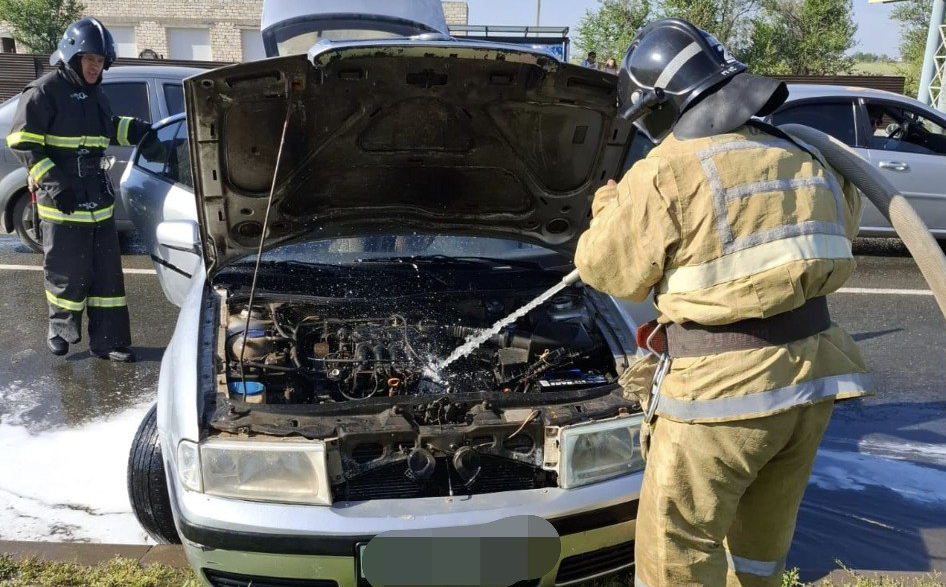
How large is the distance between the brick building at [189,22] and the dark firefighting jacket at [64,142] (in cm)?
3050

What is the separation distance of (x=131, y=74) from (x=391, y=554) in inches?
261

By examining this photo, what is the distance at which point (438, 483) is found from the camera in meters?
Answer: 2.54

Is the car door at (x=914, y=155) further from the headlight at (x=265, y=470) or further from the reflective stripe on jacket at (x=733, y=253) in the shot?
the headlight at (x=265, y=470)

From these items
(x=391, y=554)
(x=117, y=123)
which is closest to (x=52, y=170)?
(x=117, y=123)

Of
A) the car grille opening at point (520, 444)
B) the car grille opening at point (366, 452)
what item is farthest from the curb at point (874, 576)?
the car grille opening at point (366, 452)

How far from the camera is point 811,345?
207cm

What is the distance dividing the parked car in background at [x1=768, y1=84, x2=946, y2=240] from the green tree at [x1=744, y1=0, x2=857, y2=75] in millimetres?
20032

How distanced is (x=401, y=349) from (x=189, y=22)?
35.2 meters

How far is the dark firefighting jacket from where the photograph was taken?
4.74 m

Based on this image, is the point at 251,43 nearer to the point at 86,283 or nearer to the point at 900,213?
the point at 86,283

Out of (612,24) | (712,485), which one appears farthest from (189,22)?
(712,485)

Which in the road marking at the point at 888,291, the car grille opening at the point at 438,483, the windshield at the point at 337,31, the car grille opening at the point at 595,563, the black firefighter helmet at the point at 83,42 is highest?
the windshield at the point at 337,31

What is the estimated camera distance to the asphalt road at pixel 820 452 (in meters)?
3.26

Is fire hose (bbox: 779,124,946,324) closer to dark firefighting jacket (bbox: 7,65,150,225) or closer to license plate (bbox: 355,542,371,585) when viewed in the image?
license plate (bbox: 355,542,371,585)
